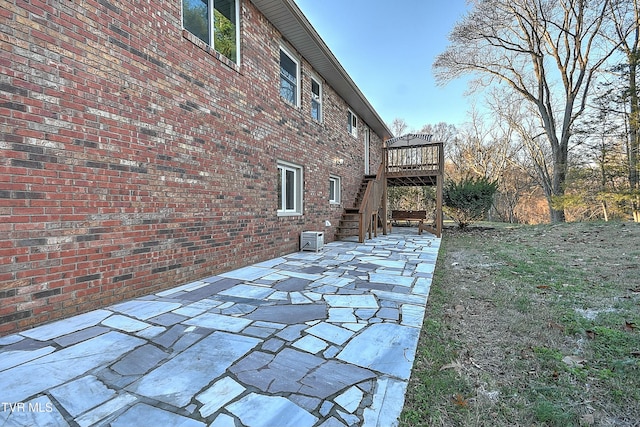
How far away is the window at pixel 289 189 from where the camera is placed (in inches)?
257

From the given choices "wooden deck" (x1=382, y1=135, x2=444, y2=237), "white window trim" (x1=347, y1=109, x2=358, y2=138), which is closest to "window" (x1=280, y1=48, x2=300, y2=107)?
"white window trim" (x1=347, y1=109, x2=358, y2=138)

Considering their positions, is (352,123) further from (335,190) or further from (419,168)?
(335,190)

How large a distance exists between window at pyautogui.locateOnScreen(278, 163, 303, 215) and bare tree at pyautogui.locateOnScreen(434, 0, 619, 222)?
11.9 meters

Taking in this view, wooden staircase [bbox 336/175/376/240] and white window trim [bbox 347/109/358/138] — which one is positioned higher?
white window trim [bbox 347/109/358/138]

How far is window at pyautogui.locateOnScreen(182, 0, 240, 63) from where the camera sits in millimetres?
4172

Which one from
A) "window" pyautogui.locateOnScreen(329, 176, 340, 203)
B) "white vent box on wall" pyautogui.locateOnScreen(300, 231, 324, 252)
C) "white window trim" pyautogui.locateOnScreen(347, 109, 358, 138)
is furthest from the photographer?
"white window trim" pyautogui.locateOnScreen(347, 109, 358, 138)

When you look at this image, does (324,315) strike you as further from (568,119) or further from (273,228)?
(568,119)

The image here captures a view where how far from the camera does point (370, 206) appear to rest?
8969mm

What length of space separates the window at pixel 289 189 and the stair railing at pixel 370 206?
2.05 m

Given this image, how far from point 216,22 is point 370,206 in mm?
6089

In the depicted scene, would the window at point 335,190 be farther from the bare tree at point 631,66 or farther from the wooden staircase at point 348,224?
the bare tree at point 631,66

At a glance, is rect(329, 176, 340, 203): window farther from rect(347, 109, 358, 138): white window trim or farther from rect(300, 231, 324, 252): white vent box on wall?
rect(300, 231, 324, 252): white vent box on wall

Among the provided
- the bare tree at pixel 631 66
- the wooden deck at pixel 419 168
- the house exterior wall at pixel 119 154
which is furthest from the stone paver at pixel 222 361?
the bare tree at pixel 631 66

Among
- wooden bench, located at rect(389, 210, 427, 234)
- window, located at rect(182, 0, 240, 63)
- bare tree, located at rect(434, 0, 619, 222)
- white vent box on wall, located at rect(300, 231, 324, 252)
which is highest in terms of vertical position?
bare tree, located at rect(434, 0, 619, 222)
